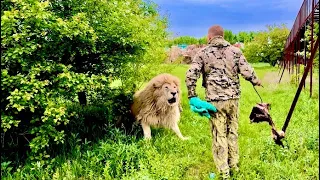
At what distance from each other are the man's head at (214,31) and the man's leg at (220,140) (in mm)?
947

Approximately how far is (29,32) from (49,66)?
60cm

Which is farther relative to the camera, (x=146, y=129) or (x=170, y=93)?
(x=146, y=129)

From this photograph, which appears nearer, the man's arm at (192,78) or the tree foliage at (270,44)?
the man's arm at (192,78)

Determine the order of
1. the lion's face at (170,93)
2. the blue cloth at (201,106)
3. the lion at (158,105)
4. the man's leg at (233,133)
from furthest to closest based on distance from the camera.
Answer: the lion at (158,105), the lion's face at (170,93), the man's leg at (233,133), the blue cloth at (201,106)

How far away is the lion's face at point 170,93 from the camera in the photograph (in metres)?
7.94

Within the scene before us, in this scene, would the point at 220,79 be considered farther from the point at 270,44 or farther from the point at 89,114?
the point at 270,44

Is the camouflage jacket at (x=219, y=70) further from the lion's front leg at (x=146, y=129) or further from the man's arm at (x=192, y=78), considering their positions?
the lion's front leg at (x=146, y=129)

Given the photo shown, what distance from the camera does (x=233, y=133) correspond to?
6156mm

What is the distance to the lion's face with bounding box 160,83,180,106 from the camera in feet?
26.1

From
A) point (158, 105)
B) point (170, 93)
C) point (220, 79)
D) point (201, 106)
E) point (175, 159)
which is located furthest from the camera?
point (158, 105)

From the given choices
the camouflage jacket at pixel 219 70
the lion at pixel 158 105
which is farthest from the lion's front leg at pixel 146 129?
the camouflage jacket at pixel 219 70

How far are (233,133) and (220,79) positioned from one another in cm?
82

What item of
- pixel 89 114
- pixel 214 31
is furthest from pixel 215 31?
pixel 89 114

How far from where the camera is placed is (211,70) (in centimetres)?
595
